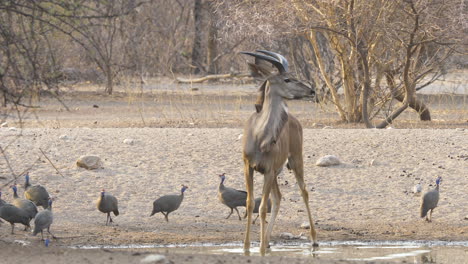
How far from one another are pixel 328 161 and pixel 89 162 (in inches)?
156

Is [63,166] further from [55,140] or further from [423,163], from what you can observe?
[423,163]

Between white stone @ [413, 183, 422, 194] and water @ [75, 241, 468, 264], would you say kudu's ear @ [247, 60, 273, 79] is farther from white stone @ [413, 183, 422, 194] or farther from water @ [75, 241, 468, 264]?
white stone @ [413, 183, 422, 194]

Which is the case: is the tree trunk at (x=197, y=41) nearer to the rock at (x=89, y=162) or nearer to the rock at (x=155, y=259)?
the rock at (x=89, y=162)

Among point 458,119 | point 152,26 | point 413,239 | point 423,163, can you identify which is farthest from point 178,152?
point 152,26

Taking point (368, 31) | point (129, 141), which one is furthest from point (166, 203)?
point (368, 31)

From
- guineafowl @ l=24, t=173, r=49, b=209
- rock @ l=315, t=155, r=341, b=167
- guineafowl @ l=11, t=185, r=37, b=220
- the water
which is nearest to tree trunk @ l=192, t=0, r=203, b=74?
rock @ l=315, t=155, r=341, b=167

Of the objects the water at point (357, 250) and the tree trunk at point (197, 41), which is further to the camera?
the tree trunk at point (197, 41)

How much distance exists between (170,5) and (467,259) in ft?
117

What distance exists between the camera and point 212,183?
14.7 meters

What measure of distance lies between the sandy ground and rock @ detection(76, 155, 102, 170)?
120mm

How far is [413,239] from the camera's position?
12102mm

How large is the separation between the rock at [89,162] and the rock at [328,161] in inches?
145

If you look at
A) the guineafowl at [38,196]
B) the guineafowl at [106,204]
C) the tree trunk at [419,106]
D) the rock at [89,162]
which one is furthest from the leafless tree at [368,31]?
the guineafowl at [38,196]

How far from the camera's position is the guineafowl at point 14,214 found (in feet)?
37.8
